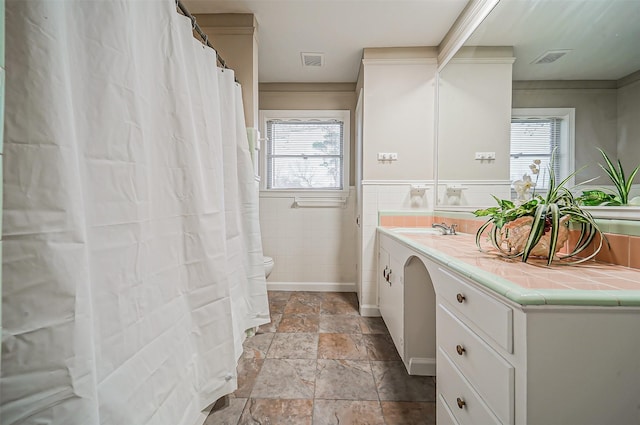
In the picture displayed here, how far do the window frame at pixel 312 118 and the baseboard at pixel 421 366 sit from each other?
1895mm

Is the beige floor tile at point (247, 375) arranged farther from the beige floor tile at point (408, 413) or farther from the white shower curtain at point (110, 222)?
the beige floor tile at point (408, 413)

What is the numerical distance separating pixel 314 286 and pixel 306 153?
1.57 metres

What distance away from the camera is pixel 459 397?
84 centimetres

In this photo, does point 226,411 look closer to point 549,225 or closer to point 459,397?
point 459,397

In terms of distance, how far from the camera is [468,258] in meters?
0.97

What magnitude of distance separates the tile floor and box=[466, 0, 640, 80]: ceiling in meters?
1.58

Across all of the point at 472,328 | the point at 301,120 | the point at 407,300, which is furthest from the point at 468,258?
the point at 301,120

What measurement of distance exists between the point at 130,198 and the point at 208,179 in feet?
1.56

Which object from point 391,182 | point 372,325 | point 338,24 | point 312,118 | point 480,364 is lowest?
point 372,325

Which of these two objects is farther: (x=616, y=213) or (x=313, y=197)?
(x=313, y=197)

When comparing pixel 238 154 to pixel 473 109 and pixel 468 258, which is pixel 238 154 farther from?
pixel 473 109

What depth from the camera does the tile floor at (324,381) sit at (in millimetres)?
1241

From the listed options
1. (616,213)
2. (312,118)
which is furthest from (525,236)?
(312,118)

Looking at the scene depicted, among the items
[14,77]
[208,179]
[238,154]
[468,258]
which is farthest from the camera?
[238,154]
